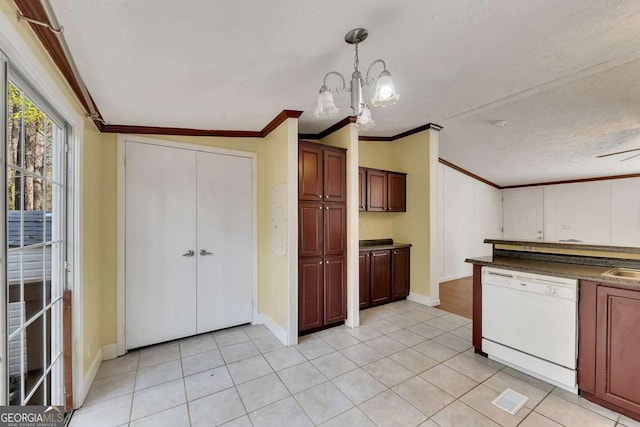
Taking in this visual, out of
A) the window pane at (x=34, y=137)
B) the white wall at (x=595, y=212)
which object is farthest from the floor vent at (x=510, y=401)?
the white wall at (x=595, y=212)

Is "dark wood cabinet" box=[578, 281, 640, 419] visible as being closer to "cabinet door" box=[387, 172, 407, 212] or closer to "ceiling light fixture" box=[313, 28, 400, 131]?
"ceiling light fixture" box=[313, 28, 400, 131]

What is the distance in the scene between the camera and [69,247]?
1.96 m


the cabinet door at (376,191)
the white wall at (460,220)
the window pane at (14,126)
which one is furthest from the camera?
the white wall at (460,220)

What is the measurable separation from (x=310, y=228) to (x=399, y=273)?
1895 mm

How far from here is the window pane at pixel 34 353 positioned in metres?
1.51

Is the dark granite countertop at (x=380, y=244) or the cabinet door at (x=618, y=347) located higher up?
the dark granite countertop at (x=380, y=244)

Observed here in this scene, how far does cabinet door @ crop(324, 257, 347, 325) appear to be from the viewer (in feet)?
10.5

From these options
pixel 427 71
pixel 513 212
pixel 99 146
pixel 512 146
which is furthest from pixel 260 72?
pixel 513 212

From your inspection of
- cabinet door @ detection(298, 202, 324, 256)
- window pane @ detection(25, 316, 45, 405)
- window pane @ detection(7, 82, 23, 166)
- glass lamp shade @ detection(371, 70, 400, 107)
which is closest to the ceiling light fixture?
glass lamp shade @ detection(371, 70, 400, 107)

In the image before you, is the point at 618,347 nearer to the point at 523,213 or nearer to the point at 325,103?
the point at 325,103

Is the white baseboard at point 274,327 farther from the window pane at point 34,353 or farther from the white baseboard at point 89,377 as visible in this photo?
the window pane at point 34,353

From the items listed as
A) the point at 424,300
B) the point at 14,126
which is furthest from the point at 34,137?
the point at 424,300

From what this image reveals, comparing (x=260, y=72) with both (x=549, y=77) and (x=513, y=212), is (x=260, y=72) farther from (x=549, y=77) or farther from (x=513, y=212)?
(x=513, y=212)

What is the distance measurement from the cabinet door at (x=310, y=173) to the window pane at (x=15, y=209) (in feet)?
6.81
